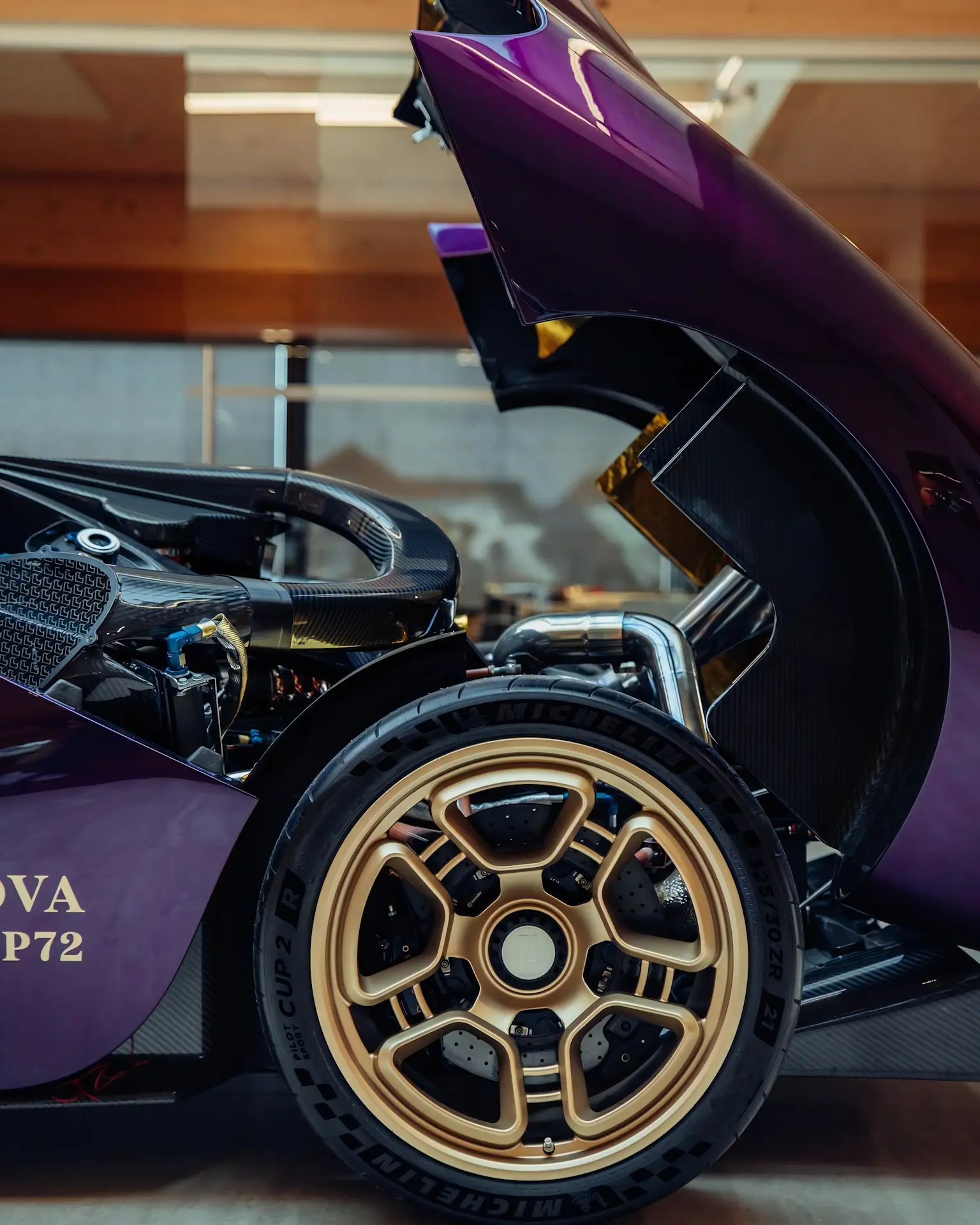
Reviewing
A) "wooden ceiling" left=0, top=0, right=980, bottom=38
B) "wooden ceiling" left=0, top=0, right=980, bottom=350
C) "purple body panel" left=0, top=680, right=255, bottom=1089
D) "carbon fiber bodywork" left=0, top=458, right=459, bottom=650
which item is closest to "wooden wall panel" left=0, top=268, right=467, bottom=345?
"wooden ceiling" left=0, top=0, right=980, bottom=350

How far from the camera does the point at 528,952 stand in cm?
128

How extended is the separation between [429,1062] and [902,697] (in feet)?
2.35

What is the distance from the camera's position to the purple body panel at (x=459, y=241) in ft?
6.09

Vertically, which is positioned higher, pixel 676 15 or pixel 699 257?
pixel 676 15

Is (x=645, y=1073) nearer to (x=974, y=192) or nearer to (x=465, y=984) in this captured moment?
(x=465, y=984)

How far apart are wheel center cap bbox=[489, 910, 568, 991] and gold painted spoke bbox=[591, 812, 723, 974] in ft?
0.20

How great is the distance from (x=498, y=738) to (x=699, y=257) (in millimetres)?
574

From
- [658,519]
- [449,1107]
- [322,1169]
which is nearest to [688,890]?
[449,1107]

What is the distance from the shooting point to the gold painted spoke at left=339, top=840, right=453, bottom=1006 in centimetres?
127

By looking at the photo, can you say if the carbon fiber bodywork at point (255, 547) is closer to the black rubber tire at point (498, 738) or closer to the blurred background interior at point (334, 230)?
the black rubber tire at point (498, 738)

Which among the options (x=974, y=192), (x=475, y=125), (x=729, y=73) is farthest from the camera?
(x=974, y=192)

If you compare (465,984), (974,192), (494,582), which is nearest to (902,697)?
(465,984)

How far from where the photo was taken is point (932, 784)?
1330 mm

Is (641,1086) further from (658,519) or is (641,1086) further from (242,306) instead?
(242,306)
